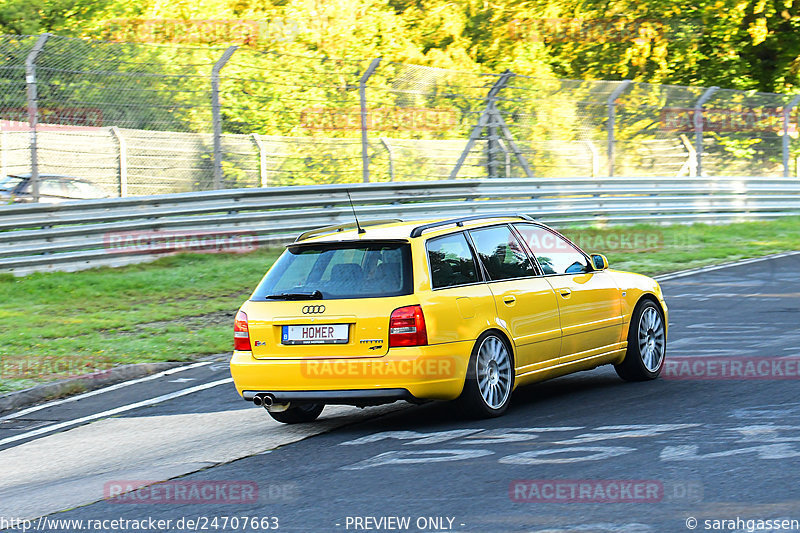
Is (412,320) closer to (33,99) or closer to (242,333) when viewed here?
(242,333)

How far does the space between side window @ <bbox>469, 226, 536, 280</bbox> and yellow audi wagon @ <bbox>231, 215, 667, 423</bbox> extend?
11mm

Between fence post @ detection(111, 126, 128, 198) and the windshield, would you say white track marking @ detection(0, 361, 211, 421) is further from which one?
fence post @ detection(111, 126, 128, 198)

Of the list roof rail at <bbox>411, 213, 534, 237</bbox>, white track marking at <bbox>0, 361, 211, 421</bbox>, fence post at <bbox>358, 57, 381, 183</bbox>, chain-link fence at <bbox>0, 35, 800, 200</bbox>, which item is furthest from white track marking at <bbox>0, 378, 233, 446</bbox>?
fence post at <bbox>358, 57, 381, 183</bbox>

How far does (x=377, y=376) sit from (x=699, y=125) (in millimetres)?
19472

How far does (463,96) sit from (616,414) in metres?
14.2

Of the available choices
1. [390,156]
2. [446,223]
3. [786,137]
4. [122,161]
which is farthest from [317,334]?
[786,137]

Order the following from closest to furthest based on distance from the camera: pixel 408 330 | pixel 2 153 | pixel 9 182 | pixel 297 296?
pixel 408 330
pixel 297 296
pixel 2 153
pixel 9 182

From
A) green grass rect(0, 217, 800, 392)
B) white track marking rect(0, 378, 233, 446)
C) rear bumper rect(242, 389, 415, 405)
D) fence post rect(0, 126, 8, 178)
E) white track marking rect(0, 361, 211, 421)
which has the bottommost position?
white track marking rect(0, 361, 211, 421)

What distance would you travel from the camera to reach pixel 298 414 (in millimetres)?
8125

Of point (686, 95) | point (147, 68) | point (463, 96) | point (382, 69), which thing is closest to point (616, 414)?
point (147, 68)

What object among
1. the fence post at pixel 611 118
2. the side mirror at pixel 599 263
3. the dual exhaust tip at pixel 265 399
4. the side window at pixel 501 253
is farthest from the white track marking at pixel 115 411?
the fence post at pixel 611 118

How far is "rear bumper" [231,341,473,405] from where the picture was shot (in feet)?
23.9

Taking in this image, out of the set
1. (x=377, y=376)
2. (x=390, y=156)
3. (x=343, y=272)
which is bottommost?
(x=377, y=376)

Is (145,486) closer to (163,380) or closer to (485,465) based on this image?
(485,465)
